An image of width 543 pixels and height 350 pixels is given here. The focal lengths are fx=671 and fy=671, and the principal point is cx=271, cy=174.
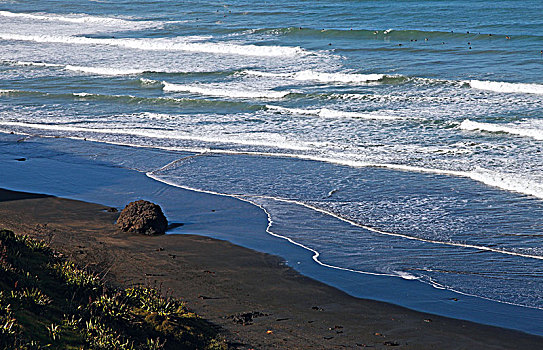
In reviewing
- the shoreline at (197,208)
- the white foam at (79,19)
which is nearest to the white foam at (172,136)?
the shoreline at (197,208)

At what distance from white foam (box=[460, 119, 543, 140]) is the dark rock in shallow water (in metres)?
10.2

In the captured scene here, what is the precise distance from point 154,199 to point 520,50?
20987 millimetres

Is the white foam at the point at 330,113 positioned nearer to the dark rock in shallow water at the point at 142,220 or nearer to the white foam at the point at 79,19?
the dark rock in shallow water at the point at 142,220

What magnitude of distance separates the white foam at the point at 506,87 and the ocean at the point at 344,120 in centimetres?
8

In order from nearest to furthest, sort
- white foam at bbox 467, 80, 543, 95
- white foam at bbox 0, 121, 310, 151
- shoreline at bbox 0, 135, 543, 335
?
shoreline at bbox 0, 135, 543, 335 < white foam at bbox 0, 121, 310, 151 < white foam at bbox 467, 80, 543, 95

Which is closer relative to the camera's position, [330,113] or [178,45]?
[330,113]

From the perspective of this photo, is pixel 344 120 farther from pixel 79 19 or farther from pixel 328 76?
pixel 79 19

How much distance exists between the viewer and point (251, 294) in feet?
25.1

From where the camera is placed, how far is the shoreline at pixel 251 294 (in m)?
6.57

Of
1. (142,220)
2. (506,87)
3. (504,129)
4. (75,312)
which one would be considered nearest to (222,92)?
(506,87)

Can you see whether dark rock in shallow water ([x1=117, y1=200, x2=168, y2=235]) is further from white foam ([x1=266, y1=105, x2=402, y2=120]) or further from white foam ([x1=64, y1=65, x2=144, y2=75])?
white foam ([x1=64, y1=65, x2=144, y2=75])

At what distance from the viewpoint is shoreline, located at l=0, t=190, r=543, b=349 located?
6.57 m

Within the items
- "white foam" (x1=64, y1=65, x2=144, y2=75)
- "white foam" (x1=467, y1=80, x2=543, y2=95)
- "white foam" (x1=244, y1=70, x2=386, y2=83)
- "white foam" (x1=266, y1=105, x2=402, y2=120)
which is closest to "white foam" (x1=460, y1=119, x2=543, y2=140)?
"white foam" (x1=266, y1=105, x2=402, y2=120)

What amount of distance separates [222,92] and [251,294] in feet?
53.7
